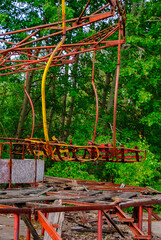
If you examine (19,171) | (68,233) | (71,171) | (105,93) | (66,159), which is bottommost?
(68,233)

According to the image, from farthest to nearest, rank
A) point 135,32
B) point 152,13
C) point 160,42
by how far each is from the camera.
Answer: point 152,13 → point 135,32 → point 160,42

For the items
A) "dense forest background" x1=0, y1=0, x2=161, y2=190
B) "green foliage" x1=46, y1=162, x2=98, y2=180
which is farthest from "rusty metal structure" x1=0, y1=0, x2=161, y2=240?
"dense forest background" x1=0, y1=0, x2=161, y2=190

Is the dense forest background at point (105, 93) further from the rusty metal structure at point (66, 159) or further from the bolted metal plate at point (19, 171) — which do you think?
the bolted metal plate at point (19, 171)

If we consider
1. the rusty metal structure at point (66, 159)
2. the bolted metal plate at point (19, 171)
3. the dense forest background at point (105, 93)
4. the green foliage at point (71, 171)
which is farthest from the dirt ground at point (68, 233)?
the dense forest background at point (105, 93)

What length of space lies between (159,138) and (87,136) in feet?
15.4

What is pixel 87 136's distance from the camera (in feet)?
58.3

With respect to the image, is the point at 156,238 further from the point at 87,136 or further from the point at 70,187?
the point at 87,136

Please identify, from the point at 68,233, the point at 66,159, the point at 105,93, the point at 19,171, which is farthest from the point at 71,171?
the point at 66,159

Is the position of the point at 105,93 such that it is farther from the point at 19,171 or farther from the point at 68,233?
the point at 19,171

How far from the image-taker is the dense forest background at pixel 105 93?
53.1ft

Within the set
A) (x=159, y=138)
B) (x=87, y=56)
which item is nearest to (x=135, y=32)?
Result: (x=87, y=56)

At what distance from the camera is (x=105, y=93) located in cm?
2169

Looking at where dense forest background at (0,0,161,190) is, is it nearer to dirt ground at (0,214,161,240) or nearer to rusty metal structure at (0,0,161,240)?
dirt ground at (0,214,161,240)

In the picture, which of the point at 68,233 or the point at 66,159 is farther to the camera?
the point at 68,233
